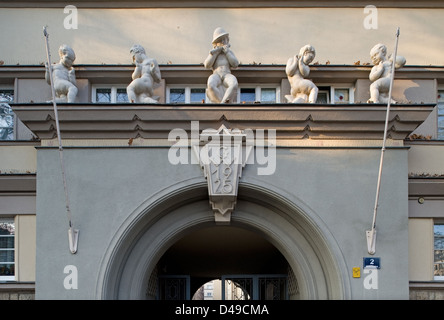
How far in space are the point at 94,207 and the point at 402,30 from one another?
6645 mm

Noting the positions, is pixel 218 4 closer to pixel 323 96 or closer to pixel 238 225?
pixel 323 96

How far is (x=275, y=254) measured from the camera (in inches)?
536

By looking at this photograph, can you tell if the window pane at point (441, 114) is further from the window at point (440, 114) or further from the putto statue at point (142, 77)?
the putto statue at point (142, 77)

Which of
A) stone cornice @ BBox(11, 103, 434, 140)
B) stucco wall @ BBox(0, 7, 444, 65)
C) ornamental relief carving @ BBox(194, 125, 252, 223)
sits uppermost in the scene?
stucco wall @ BBox(0, 7, 444, 65)

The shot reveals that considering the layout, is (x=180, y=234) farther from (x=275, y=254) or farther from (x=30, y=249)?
(x=275, y=254)

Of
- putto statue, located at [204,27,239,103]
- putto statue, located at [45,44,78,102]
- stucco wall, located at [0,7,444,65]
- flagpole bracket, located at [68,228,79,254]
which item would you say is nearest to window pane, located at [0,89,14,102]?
stucco wall, located at [0,7,444,65]

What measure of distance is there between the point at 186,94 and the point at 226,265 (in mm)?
6553

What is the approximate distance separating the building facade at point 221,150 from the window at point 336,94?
0.08 ft

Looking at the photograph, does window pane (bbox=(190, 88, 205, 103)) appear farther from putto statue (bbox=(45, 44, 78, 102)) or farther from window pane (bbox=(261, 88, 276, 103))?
putto statue (bbox=(45, 44, 78, 102))

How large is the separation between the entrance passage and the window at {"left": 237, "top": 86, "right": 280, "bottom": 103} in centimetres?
246

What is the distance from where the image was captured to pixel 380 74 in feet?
34.3

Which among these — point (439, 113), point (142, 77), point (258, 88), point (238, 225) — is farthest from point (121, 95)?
point (439, 113)

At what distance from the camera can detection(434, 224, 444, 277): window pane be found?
10.5 meters
